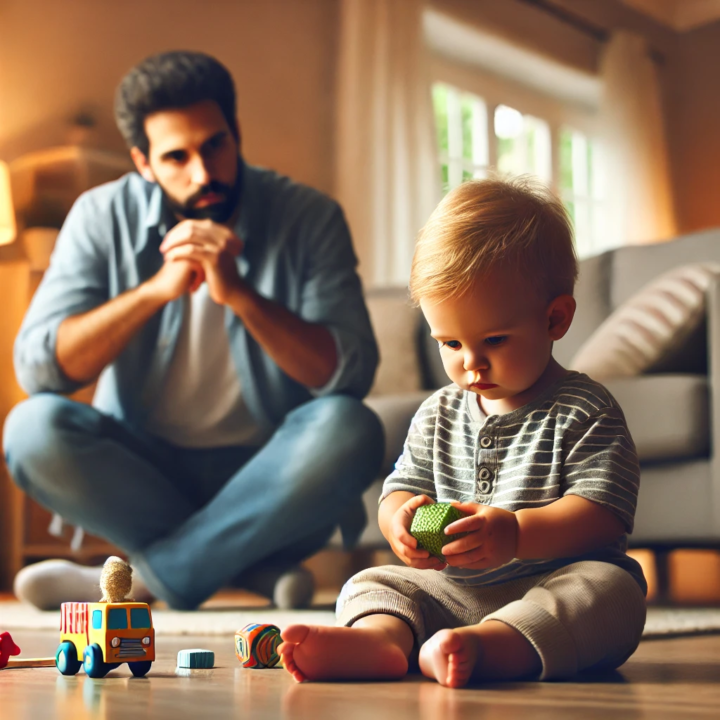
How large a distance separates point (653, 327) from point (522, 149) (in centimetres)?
250

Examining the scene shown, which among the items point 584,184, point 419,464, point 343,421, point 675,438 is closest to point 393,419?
point 343,421

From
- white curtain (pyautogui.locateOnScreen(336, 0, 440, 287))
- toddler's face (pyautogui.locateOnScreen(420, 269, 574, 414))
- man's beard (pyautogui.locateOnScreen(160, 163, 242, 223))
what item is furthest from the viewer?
white curtain (pyautogui.locateOnScreen(336, 0, 440, 287))

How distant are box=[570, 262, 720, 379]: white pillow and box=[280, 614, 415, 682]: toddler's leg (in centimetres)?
102

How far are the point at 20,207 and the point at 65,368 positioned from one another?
3.06 ft

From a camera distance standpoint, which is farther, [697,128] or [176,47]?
[697,128]

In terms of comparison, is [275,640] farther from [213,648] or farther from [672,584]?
[672,584]

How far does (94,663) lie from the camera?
2.29 ft

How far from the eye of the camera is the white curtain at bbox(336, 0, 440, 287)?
298 cm

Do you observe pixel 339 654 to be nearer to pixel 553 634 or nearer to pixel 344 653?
pixel 344 653

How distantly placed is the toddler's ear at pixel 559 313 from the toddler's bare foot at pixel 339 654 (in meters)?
0.28

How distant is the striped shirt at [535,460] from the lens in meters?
0.75

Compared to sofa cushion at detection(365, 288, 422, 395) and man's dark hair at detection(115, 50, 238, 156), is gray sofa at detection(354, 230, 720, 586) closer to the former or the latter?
sofa cushion at detection(365, 288, 422, 395)

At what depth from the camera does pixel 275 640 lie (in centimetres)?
79

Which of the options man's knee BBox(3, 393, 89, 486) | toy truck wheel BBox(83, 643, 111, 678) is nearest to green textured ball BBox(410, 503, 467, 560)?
toy truck wheel BBox(83, 643, 111, 678)
